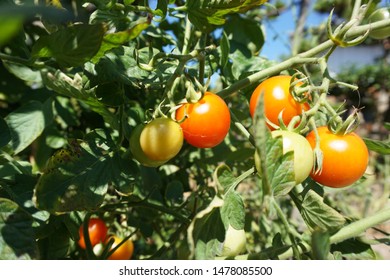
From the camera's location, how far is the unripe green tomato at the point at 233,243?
1.84 feet

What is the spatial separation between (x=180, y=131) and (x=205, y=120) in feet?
0.12

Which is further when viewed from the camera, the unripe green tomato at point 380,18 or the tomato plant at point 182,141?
the unripe green tomato at point 380,18

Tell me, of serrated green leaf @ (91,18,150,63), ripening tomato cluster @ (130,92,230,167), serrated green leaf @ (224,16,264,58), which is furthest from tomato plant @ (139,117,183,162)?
serrated green leaf @ (224,16,264,58)

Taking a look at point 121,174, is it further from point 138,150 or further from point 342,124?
point 342,124

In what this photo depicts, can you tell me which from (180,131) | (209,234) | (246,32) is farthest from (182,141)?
(246,32)

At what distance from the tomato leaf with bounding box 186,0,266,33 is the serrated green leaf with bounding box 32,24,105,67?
0.56ft

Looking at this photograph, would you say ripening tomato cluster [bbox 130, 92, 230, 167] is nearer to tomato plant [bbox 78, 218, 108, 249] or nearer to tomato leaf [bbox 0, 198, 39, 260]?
tomato leaf [bbox 0, 198, 39, 260]

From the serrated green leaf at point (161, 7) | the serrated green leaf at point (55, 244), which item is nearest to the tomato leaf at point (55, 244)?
the serrated green leaf at point (55, 244)

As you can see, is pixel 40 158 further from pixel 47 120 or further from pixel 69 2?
pixel 69 2

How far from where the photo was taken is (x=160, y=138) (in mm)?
521

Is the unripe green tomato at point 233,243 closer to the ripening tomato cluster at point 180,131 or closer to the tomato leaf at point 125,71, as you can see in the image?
the ripening tomato cluster at point 180,131

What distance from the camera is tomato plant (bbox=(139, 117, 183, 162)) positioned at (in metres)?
0.52

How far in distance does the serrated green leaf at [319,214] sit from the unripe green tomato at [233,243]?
0.09 metres
